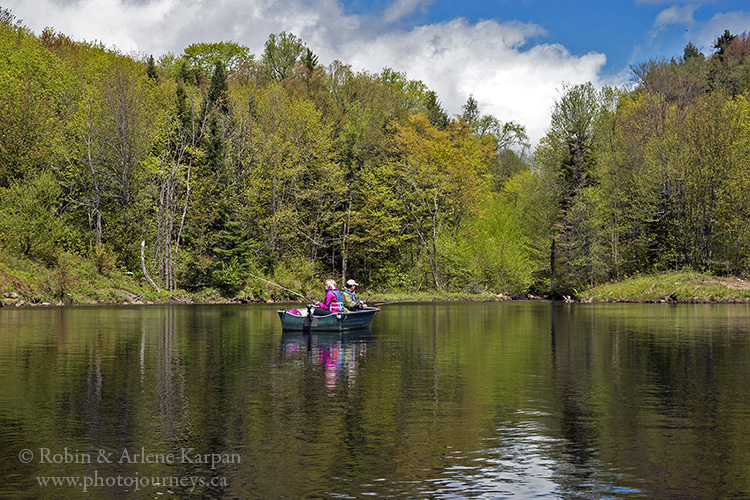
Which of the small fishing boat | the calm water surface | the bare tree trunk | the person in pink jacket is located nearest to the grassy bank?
the calm water surface

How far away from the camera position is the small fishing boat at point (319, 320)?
33.4 meters

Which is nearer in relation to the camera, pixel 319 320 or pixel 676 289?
pixel 319 320

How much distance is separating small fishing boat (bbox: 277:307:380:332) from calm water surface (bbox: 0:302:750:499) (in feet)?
13.6

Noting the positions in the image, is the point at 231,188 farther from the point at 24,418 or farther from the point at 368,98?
the point at 24,418

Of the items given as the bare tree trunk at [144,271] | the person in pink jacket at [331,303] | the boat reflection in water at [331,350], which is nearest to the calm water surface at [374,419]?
the boat reflection in water at [331,350]

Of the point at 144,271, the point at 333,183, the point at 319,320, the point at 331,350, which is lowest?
the point at 331,350

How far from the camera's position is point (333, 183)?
75312mm

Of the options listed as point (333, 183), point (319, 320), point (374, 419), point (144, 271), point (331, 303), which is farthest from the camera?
point (333, 183)

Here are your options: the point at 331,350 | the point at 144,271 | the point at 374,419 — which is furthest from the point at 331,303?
the point at 144,271

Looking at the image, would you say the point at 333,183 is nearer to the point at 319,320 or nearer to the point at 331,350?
the point at 319,320

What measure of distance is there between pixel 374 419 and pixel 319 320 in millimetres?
19543

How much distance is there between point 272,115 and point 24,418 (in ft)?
206

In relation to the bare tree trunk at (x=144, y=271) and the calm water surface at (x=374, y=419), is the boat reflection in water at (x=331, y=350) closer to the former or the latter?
the calm water surface at (x=374, y=419)

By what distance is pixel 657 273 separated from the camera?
67688 mm
